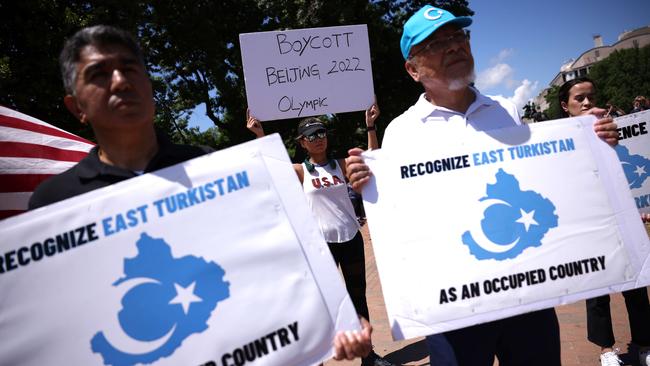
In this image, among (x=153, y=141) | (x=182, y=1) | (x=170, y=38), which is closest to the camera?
(x=153, y=141)

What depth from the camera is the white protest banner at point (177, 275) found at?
4.16 feet

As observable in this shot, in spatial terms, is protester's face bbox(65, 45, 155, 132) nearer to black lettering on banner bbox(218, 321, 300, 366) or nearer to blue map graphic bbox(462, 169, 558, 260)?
black lettering on banner bbox(218, 321, 300, 366)

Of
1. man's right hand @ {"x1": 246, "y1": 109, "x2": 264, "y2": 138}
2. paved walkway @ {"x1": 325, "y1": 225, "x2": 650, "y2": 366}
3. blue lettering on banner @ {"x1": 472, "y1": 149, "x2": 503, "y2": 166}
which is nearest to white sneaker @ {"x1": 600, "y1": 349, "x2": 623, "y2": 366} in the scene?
paved walkway @ {"x1": 325, "y1": 225, "x2": 650, "y2": 366}

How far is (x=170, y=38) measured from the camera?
1583 cm

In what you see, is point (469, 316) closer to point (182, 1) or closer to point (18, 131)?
point (18, 131)

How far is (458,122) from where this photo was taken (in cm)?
177

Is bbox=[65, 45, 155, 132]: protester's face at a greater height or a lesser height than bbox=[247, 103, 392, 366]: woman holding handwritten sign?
greater

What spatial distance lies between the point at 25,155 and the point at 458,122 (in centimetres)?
249

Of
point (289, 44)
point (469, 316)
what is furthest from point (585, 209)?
point (289, 44)

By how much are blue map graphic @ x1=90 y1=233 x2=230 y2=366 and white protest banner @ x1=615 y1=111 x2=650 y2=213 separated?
2.87 metres

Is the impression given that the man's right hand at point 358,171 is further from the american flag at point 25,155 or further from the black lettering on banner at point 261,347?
the american flag at point 25,155

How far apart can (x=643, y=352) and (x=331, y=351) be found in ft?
8.18

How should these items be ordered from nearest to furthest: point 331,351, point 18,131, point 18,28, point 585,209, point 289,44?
point 331,351, point 585,209, point 18,131, point 289,44, point 18,28

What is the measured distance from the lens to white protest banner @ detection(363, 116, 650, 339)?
154 centimetres
